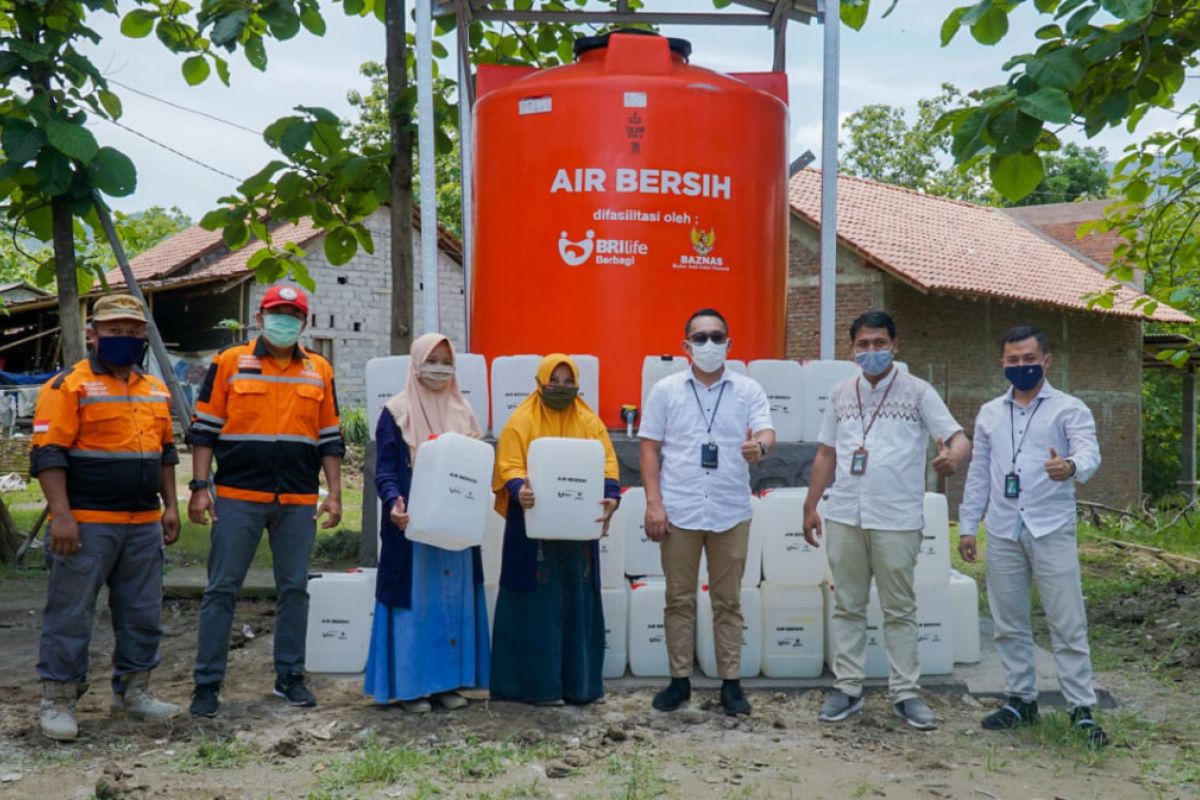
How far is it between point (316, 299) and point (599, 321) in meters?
18.6

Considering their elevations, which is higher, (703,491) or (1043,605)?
(703,491)

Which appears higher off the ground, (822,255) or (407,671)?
(822,255)

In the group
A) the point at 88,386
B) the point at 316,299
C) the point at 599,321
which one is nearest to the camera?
the point at 88,386

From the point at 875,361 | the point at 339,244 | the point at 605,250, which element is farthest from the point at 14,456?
the point at 875,361

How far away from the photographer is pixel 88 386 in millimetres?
4754

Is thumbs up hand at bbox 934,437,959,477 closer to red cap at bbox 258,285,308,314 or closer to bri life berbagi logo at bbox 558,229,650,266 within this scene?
bri life berbagi logo at bbox 558,229,650,266

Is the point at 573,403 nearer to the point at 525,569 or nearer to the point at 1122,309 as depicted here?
the point at 525,569

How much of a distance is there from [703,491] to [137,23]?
6078 millimetres

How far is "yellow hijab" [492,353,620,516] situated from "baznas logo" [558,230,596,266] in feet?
5.00

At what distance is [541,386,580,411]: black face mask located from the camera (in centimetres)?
514

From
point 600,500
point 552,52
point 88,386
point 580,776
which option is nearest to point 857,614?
point 600,500

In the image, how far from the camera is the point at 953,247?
20.3 m

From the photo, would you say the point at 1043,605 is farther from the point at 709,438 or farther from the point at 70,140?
the point at 70,140

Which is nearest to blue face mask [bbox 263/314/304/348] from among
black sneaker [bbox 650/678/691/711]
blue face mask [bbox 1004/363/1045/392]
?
black sneaker [bbox 650/678/691/711]
